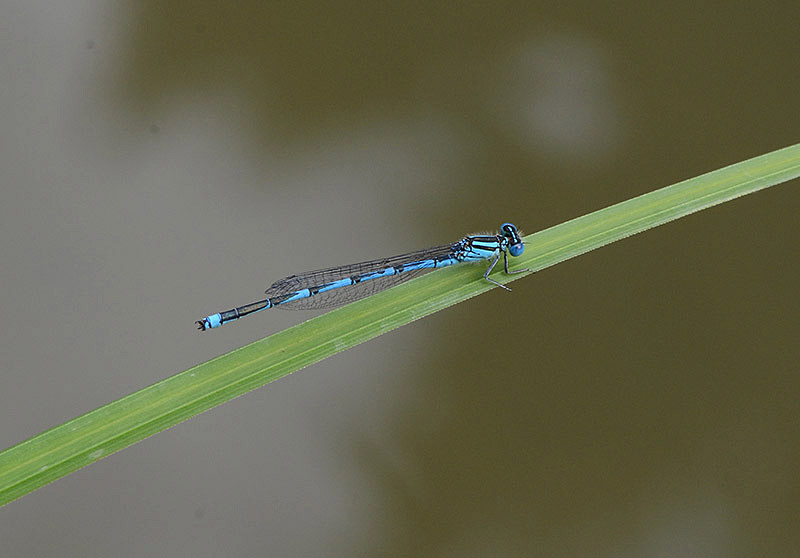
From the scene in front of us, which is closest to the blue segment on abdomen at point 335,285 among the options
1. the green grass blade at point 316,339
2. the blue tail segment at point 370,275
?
the blue tail segment at point 370,275

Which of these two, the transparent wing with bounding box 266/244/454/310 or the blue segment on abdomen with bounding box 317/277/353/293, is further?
the blue segment on abdomen with bounding box 317/277/353/293

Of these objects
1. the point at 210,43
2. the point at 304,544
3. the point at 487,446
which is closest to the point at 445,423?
the point at 487,446

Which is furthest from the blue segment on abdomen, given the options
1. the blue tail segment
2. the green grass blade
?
the green grass blade

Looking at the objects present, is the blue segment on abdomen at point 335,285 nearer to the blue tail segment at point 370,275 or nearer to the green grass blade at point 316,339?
the blue tail segment at point 370,275

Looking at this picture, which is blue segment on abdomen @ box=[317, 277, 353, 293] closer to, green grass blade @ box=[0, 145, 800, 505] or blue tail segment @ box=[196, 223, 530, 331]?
blue tail segment @ box=[196, 223, 530, 331]

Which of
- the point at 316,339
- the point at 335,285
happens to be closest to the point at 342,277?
the point at 335,285

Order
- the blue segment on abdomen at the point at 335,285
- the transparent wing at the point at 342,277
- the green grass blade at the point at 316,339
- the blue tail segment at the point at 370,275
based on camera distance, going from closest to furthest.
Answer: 1. the green grass blade at the point at 316,339
2. the blue tail segment at the point at 370,275
3. the transparent wing at the point at 342,277
4. the blue segment on abdomen at the point at 335,285

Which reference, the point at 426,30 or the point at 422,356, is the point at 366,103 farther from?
the point at 422,356
